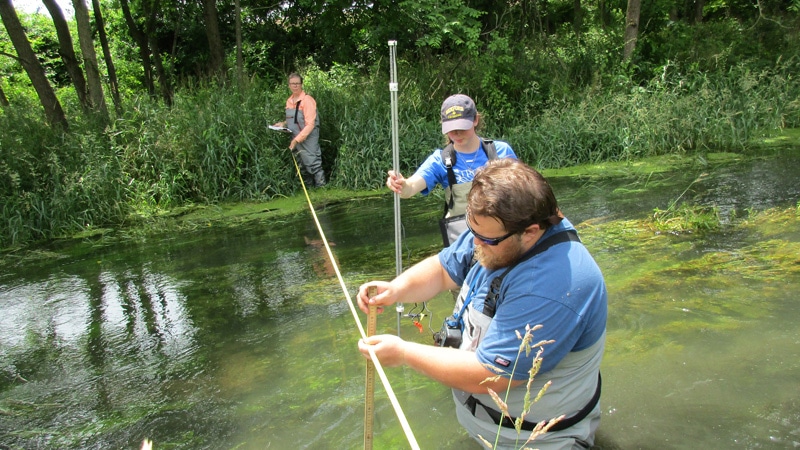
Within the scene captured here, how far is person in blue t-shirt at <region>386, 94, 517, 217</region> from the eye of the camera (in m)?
3.30

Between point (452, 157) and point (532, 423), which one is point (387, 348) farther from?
point (452, 157)

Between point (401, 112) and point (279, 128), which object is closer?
point (279, 128)

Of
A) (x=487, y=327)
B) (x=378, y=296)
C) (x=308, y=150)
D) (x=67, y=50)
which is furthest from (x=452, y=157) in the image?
(x=67, y=50)

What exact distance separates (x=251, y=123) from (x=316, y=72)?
3.17 m

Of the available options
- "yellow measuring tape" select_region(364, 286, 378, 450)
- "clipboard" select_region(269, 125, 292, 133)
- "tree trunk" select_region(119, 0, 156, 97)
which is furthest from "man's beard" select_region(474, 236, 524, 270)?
"tree trunk" select_region(119, 0, 156, 97)

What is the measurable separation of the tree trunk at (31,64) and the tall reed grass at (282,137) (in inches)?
9.7

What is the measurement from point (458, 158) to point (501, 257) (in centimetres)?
181

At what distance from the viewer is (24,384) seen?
3.78 metres

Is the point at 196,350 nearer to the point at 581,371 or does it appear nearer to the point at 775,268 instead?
the point at 581,371

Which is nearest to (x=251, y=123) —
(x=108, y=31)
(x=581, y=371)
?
(x=581, y=371)

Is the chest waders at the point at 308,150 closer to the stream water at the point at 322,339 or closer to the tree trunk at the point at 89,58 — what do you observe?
the stream water at the point at 322,339

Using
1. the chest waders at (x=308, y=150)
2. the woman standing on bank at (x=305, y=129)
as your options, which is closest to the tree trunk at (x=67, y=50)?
the woman standing on bank at (x=305, y=129)

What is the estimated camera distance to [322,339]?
410 centimetres

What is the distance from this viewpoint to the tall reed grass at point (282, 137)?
7.84 metres
